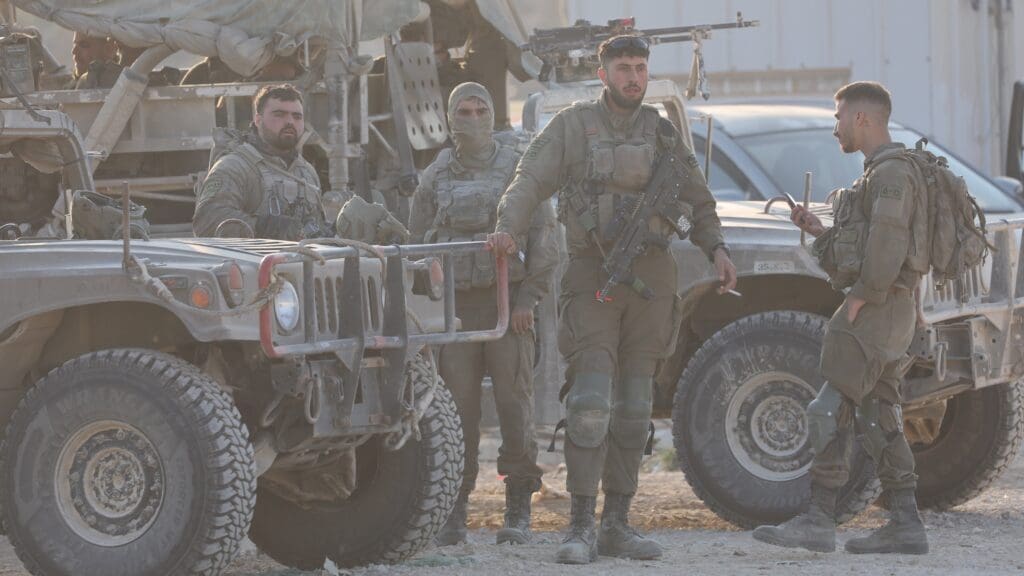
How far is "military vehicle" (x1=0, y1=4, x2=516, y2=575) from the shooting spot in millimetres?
5898

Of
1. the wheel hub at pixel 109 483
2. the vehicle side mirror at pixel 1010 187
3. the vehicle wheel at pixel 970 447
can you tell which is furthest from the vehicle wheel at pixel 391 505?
the vehicle side mirror at pixel 1010 187

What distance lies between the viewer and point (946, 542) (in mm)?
7906

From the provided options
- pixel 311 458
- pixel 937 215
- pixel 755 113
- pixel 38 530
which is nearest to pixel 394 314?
pixel 311 458

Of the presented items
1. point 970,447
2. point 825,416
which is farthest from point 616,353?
point 970,447

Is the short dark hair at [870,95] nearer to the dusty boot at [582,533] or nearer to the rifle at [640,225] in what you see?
the rifle at [640,225]

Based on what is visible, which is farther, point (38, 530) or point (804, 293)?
point (804, 293)

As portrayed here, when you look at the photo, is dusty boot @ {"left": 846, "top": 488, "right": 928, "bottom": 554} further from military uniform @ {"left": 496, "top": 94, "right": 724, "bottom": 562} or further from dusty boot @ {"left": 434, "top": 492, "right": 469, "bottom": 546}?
dusty boot @ {"left": 434, "top": 492, "right": 469, "bottom": 546}

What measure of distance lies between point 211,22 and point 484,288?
1861 mm

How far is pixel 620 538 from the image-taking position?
23.4ft

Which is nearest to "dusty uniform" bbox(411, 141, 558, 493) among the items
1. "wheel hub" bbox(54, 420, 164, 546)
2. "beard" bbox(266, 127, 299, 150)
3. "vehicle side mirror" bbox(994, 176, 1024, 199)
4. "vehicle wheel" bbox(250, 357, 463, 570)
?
"beard" bbox(266, 127, 299, 150)

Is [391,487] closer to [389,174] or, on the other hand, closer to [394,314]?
[394,314]

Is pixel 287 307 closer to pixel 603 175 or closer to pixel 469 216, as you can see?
pixel 603 175

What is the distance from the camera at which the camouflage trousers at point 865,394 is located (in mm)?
7160

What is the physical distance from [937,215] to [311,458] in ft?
7.53
